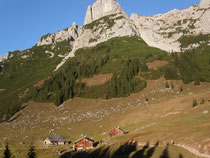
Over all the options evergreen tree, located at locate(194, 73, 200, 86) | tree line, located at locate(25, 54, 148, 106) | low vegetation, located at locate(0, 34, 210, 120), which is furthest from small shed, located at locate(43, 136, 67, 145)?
evergreen tree, located at locate(194, 73, 200, 86)

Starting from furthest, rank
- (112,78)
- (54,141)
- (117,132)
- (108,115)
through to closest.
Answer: (112,78) → (108,115) → (54,141) → (117,132)

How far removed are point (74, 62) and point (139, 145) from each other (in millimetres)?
147741

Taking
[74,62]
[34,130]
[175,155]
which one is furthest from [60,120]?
[74,62]

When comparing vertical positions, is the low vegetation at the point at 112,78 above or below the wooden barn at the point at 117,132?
above

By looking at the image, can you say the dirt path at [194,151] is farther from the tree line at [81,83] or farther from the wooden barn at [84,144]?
the tree line at [81,83]

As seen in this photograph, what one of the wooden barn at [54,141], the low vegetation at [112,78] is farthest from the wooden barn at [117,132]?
the low vegetation at [112,78]

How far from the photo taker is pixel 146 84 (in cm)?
11656

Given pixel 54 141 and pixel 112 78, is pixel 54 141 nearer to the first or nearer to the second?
pixel 54 141

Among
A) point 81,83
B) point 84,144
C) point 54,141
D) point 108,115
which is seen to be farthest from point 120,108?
point 81,83

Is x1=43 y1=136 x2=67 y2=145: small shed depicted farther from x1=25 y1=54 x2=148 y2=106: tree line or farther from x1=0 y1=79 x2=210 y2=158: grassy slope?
x1=25 y1=54 x2=148 y2=106: tree line

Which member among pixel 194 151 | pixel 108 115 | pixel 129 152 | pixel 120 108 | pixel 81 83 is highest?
pixel 81 83

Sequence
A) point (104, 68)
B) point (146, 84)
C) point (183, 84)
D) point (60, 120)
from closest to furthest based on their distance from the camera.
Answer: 1. point (60, 120)
2. point (183, 84)
3. point (146, 84)
4. point (104, 68)

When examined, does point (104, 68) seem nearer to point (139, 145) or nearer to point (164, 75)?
point (164, 75)

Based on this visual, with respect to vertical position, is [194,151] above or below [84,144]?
above
